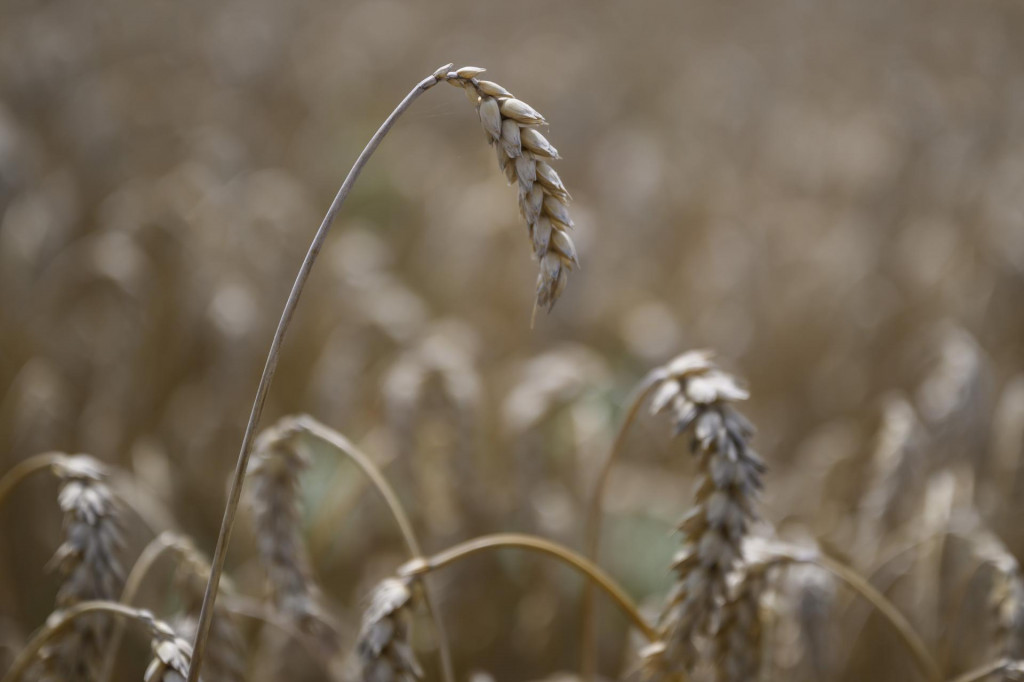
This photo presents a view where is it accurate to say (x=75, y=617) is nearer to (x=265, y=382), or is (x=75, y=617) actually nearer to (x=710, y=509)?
(x=265, y=382)

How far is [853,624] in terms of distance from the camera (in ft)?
5.21

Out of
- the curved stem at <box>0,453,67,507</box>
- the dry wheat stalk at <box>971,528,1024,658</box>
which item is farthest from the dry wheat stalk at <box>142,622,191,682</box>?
the dry wheat stalk at <box>971,528,1024,658</box>

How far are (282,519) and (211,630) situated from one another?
0.18m

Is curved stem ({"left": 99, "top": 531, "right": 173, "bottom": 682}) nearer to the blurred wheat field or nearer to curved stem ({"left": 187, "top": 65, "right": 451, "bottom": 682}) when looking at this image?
the blurred wheat field

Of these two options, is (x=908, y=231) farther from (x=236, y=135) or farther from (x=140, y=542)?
(x=140, y=542)

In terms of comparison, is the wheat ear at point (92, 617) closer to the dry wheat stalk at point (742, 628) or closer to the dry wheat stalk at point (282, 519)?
the dry wheat stalk at point (282, 519)

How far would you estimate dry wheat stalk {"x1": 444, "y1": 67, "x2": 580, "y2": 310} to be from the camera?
29.2 inches

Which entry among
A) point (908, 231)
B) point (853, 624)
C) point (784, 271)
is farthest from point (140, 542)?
point (908, 231)

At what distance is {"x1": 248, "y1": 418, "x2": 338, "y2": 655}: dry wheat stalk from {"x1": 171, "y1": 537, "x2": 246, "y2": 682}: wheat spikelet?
3.2 inches

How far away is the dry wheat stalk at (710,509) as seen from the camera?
858 mm

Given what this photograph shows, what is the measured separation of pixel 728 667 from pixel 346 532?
1.14 m

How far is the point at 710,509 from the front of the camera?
86cm

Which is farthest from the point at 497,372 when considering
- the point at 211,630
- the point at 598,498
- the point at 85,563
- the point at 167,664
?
the point at 167,664

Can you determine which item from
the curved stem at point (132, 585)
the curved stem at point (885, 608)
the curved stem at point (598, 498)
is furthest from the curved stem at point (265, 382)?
the curved stem at point (885, 608)
